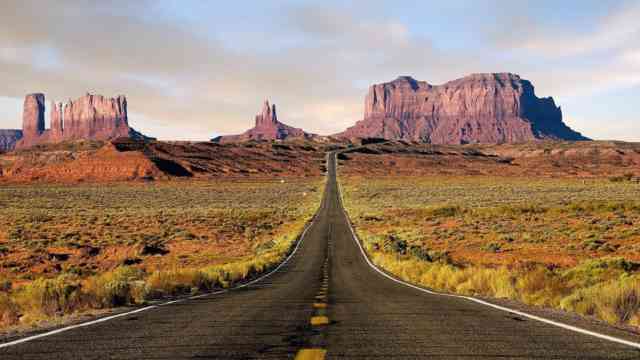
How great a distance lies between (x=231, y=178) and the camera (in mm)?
131750

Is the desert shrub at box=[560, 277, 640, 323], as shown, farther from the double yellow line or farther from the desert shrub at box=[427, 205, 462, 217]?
the desert shrub at box=[427, 205, 462, 217]

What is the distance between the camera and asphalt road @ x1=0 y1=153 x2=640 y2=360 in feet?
20.3

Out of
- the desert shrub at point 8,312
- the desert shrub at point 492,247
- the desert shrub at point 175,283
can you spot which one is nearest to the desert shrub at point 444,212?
the desert shrub at point 492,247

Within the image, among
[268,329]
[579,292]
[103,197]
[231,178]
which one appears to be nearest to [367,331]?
[268,329]

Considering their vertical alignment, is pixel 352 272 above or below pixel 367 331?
below

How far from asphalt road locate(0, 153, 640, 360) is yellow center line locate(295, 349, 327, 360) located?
1 cm

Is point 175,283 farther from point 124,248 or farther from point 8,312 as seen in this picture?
point 124,248

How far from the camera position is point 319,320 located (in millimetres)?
8914

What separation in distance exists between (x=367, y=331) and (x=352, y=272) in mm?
15975

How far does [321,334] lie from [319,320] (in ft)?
4.79

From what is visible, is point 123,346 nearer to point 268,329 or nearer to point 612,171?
point 268,329

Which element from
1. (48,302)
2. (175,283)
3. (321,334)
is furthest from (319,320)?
(175,283)

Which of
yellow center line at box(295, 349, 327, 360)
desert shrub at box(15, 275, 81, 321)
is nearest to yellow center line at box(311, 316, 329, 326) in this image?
yellow center line at box(295, 349, 327, 360)

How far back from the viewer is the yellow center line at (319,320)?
8547 millimetres
